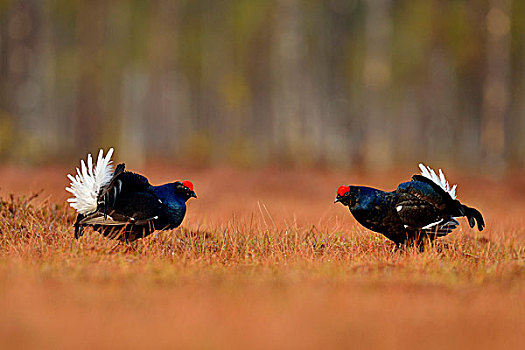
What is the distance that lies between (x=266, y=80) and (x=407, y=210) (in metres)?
29.4

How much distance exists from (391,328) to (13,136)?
591 inches

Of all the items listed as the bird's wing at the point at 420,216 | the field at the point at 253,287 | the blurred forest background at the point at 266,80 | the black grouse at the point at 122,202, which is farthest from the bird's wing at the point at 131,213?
the blurred forest background at the point at 266,80

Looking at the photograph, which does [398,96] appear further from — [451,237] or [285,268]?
[285,268]

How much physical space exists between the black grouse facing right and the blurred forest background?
11.2 m

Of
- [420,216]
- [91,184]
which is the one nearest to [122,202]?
[91,184]

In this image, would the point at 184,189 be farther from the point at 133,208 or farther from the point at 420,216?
the point at 420,216

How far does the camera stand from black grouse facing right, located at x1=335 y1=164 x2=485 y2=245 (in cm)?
589

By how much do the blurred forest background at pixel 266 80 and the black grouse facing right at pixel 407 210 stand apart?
1123cm

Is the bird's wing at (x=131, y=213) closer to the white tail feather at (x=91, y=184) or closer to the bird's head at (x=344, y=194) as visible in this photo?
the white tail feather at (x=91, y=184)

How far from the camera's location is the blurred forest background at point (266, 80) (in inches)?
691

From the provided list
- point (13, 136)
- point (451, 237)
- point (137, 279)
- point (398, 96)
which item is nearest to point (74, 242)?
point (137, 279)

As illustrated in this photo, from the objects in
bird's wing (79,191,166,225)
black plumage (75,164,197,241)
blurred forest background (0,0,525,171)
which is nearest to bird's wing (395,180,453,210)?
Answer: black plumage (75,164,197,241)

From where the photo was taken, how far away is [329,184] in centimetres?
1423

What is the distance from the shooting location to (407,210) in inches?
233
